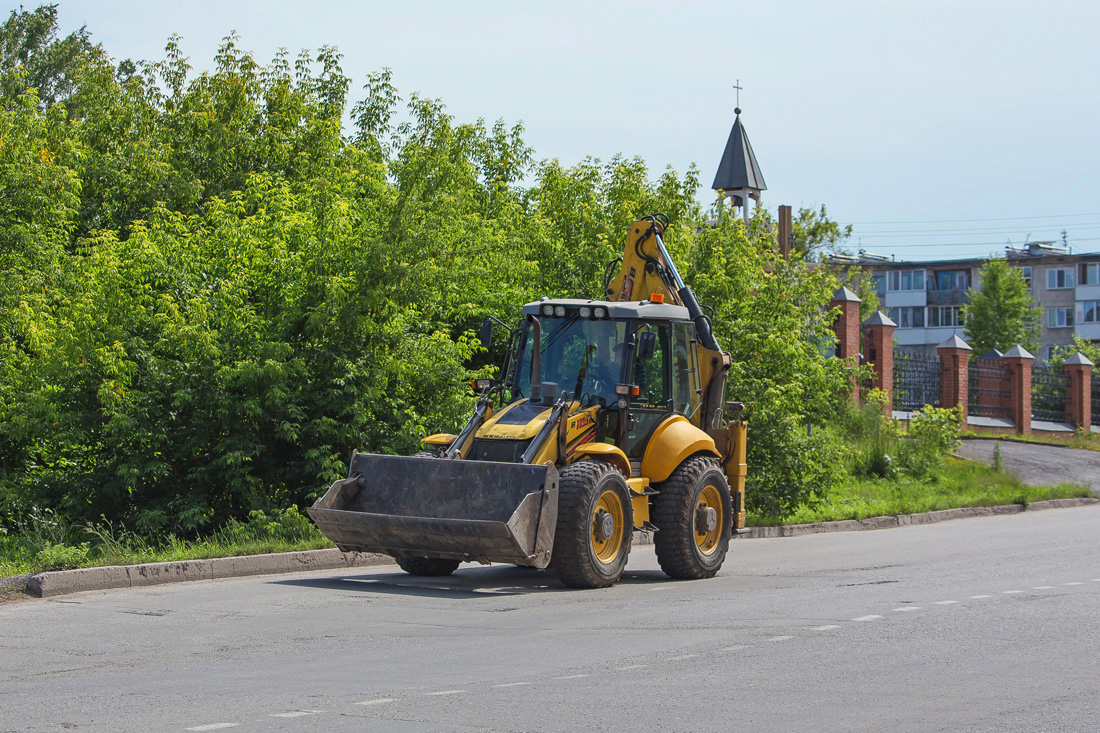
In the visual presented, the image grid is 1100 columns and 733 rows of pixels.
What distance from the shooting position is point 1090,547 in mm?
15852

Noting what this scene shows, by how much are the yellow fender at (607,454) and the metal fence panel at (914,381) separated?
83.9 ft

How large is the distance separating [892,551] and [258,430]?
28.8 feet

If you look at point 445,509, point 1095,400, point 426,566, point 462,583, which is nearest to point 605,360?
point 445,509

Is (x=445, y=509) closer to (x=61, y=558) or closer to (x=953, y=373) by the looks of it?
(x=61, y=558)

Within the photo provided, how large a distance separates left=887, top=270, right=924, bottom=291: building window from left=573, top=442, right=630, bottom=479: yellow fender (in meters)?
88.6

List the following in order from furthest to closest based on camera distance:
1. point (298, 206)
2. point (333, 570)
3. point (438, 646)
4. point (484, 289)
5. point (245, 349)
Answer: point (484, 289) → point (298, 206) → point (245, 349) → point (333, 570) → point (438, 646)

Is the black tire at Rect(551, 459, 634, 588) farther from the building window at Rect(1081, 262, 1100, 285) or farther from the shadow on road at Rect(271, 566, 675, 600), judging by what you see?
the building window at Rect(1081, 262, 1100, 285)

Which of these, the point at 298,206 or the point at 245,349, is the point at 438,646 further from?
the point at 298,206

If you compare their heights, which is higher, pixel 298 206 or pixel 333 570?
pixel 298 206

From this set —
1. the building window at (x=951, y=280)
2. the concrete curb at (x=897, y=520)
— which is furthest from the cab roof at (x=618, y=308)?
the building window at (x=951, y=280)

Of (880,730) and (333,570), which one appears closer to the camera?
(880,730)

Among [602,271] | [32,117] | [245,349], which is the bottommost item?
[245,349]

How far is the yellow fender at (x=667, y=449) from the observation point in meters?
12.5

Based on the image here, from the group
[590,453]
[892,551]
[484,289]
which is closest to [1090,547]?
[892,551]
